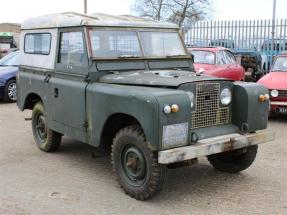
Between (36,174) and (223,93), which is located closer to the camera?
(223,93)

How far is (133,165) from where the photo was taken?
524 centimetres

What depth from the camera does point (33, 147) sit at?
7812 mm

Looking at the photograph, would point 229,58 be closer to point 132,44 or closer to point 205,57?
point 205,57

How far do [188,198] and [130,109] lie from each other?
4.15 ft

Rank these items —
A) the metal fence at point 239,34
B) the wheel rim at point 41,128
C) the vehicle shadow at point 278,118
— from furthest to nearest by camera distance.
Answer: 1. the metal fence at point 239,34
2. the vehicle shadow at point 278,118
3. the wheel rim at point 41,128

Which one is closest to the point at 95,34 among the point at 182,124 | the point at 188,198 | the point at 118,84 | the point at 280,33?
the point at 118,84

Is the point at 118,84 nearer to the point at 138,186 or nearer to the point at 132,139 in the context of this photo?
the point at 132,139

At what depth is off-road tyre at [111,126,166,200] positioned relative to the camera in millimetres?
4932

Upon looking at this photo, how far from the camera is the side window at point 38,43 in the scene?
7.08 meters

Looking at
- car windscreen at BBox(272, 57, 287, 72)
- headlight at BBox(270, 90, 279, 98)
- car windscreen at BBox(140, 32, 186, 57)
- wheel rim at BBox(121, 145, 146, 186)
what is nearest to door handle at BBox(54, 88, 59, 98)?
car windscreen at BBox(140, 32, 186, 57)

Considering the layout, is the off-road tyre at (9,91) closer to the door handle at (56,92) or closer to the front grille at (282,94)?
the door handle at (56,92)

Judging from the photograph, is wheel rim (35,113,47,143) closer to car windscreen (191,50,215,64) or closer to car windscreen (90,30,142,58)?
car windscreen (90,30,142,58)

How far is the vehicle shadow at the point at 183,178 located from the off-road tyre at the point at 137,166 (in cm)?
22

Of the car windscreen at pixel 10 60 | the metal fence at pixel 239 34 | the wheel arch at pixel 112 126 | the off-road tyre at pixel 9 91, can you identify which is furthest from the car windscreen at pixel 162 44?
the metal fence at pixel 239 34
